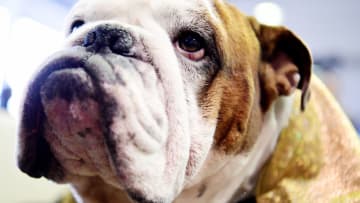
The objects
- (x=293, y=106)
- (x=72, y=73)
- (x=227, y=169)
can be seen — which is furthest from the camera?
(x=293, y=106)

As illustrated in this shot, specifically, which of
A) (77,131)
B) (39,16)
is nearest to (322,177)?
(77,131)

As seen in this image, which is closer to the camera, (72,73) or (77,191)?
(72,73)

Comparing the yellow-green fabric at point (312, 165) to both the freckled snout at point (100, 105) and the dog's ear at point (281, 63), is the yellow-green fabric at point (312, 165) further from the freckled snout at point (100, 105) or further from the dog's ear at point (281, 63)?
the freckled snout at point (100, 105)

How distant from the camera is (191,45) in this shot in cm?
84

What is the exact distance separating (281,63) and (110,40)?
1.61 ft

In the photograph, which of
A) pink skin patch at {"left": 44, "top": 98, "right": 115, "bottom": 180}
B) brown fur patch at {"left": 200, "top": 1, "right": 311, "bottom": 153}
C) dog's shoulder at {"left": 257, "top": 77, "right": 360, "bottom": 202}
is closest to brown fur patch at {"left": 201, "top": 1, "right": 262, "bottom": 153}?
brown fur patch at {"left": 200, "top": 1, "right": 311, "bottom": 153}

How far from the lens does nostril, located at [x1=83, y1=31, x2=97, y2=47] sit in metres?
0.71

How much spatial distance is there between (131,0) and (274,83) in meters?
0.38

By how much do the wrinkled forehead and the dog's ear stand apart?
0.20 meters

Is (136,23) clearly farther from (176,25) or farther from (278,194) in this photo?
(278,194)

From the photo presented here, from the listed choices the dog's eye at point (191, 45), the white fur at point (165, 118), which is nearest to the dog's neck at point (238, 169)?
the white fur at point (165, 118)

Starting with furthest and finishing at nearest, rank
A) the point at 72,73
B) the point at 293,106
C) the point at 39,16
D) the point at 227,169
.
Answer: the point at 39,16 < the point at 293,106 < the point at 227,169 < the point at 72,73

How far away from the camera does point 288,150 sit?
0.99 m

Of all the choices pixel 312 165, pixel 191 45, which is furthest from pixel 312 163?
pixel 191 45
